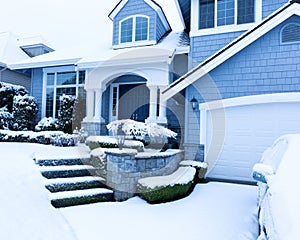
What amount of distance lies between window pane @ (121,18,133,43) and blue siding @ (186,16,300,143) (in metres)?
5.39

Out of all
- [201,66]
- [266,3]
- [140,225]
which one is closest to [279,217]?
[140,225]

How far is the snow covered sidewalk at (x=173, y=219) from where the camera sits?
3.96 metres

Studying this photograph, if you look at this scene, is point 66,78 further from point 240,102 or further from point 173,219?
point 173,219

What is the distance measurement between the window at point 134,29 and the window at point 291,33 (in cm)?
622

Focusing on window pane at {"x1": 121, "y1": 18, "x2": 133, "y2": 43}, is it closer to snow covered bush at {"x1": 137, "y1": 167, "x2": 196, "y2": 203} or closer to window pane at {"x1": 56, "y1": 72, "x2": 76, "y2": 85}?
window pane at {"x1": 56, "y1": 72, "x2": 76, "y2": 85}

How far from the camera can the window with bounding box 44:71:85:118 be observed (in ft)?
40.3

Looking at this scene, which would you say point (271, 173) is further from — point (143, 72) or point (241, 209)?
point (143, 72)

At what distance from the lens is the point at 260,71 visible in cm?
761

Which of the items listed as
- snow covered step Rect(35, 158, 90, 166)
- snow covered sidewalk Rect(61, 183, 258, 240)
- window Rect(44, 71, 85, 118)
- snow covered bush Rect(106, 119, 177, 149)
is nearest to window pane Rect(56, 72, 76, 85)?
window Rect(44, 71, 85, 118)

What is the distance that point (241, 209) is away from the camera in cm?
510

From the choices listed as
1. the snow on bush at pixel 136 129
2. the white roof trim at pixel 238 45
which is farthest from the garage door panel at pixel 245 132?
the snow on bush at pixel 136 129

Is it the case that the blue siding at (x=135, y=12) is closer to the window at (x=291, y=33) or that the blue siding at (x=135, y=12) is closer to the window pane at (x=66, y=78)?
the window pane at (x=66, y=78)

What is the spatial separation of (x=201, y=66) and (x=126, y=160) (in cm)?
408

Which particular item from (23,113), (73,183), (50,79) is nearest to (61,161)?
(73,183)
